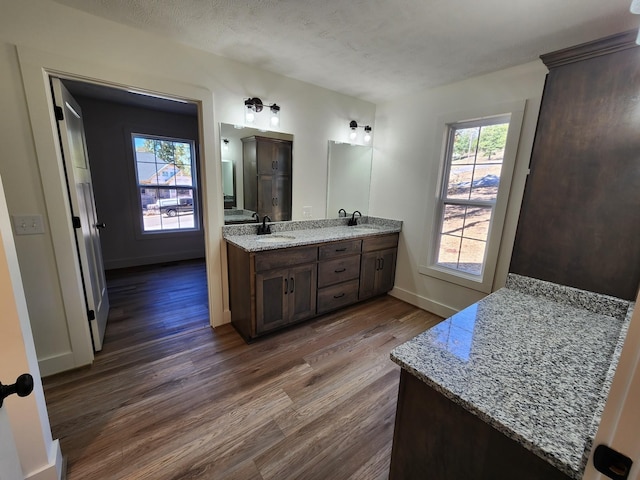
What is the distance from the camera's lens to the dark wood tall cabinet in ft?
3.78

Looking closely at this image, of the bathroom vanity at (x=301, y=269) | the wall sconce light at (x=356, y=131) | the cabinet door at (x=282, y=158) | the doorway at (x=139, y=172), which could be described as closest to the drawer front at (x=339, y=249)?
the bathroom vanity at (x=301, y=269)

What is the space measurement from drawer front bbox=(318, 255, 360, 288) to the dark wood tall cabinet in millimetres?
1688

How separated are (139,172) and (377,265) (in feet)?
13.0

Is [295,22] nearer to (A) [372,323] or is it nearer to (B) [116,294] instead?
(A) [372,323]

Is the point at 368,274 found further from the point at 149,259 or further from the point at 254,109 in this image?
the point at 149,259

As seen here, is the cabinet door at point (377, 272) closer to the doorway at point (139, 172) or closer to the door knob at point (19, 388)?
the door knob at point (19, 388)

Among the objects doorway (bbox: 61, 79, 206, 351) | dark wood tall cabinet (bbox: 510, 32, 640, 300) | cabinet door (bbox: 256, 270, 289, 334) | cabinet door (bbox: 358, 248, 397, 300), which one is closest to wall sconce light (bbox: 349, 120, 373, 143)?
cabinet door (bbox: 358, 248, 397, 300)

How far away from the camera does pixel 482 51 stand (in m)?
2.04

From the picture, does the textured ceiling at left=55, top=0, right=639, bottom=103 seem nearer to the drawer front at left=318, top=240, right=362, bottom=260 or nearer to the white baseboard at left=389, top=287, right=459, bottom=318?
the drawer front at left=318, top=240, right=362, bottom=260

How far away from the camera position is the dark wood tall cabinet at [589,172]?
1.15 m

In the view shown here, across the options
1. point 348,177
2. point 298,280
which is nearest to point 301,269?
point 298,280

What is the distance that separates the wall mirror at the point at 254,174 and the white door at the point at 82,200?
1.04m

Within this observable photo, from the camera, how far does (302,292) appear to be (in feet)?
8.53

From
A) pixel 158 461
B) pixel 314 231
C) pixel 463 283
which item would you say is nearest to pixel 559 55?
pixel 463 283
